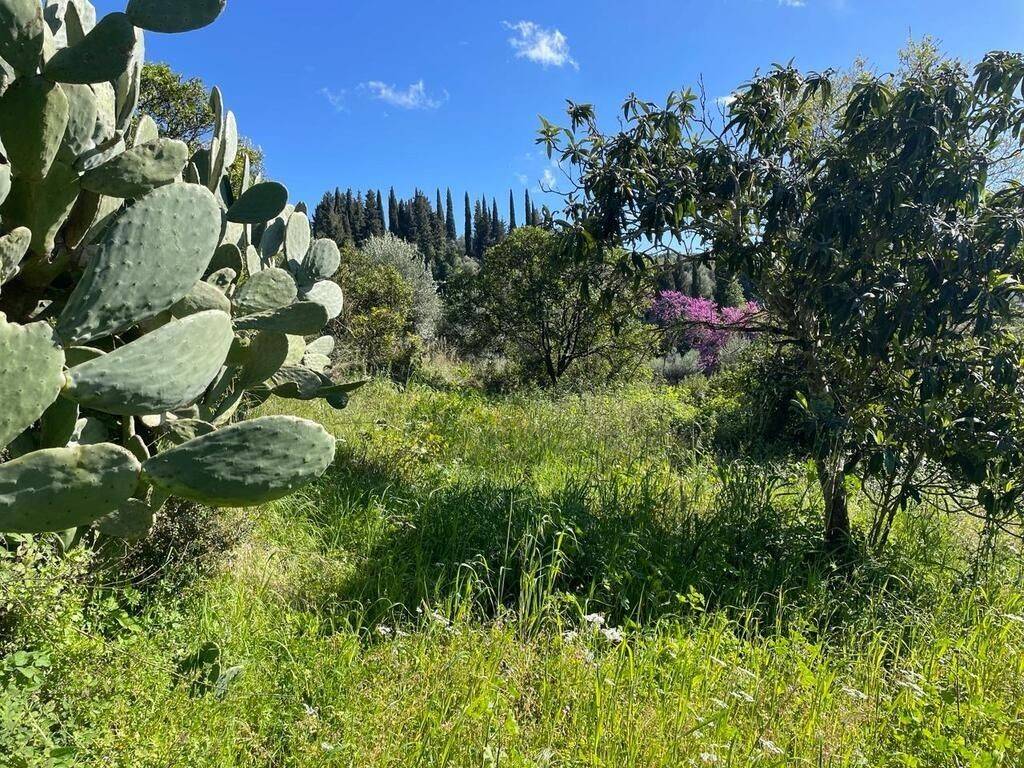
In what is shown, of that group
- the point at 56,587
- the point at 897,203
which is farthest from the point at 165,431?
the point at 897,203

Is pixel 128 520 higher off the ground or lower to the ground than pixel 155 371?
lower

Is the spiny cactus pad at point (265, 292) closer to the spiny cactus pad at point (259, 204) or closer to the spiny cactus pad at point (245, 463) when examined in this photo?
the spiny cactus pad at point (259, 204)

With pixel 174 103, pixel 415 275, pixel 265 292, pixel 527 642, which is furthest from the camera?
pixel 415 275

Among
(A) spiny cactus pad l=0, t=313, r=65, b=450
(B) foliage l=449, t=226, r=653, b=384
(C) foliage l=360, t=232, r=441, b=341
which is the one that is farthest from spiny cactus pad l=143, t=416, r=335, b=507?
(C) foliage l=360, t=232, r=441, b=341

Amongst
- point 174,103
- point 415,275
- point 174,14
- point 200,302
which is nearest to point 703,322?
point 200,302

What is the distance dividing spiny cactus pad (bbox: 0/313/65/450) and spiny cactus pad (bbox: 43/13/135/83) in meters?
0.48

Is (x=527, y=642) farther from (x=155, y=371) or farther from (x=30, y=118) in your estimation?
(x=30, y=118)

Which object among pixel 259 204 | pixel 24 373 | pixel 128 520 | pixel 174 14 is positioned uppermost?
pixel 174 14

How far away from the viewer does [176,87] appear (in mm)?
6539

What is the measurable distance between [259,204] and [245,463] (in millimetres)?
985

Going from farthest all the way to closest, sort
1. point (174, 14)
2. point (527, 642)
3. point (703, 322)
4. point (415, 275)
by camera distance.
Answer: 1. point (415, 275)
2. point (703, 322)
3. point (527, 642)
4. point (174, 14)

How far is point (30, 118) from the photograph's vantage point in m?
1.12

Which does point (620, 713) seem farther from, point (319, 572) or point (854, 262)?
point (854, 262)

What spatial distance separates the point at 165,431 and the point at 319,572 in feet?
4.93
